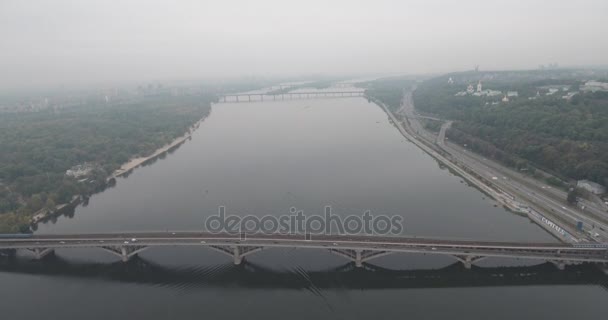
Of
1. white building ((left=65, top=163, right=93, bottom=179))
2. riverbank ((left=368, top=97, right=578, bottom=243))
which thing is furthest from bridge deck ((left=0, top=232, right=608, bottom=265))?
white building ((left=65, top=163, right=93, bottom=179))

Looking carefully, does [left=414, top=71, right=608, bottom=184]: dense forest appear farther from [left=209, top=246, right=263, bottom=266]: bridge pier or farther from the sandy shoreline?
the sandy shoreline

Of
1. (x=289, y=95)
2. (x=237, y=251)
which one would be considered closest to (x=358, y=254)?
(x=237, y=251)

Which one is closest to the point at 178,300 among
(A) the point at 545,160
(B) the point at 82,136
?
(A) the point at 545,160

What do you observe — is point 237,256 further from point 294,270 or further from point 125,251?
point 125,251

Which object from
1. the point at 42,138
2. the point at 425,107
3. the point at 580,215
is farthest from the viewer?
the point at 425,107

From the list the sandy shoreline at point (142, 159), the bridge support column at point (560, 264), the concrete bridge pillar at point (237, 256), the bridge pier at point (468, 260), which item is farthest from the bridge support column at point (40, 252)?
the bridge support column at point (560, 264)

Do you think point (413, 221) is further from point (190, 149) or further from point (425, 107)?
point (425, 107)

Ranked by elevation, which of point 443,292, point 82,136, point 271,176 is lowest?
point 443,292
